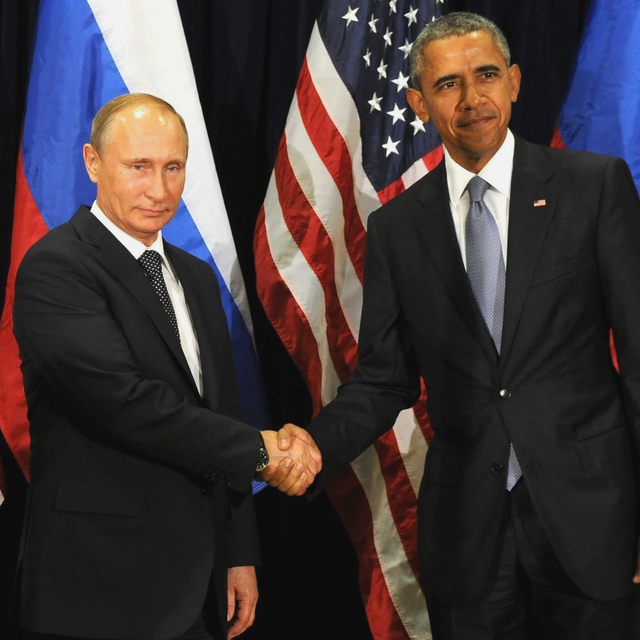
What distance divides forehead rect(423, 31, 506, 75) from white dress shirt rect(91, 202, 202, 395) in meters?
0.77

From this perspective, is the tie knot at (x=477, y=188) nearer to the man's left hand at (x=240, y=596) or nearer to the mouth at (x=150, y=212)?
the mouth at (x=150, y=212)

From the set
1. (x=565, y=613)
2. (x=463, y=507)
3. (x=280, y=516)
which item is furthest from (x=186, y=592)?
(x=280, y=516)

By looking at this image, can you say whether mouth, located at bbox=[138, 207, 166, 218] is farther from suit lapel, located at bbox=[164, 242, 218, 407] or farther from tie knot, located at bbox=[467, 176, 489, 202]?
tie knot, located at bbox=[467, 176, 489, 202]

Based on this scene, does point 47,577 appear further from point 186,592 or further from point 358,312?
point 358,312

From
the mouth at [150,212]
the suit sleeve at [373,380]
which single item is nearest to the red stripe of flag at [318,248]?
the suit sleeve at [373,380]

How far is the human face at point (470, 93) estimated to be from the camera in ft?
6.88

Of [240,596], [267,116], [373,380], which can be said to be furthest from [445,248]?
[267,116]

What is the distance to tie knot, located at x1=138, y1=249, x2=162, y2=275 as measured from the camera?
79.0 inches

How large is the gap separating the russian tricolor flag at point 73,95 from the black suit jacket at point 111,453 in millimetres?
591

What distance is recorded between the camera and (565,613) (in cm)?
195

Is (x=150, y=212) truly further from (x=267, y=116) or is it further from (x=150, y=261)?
(x=267, y=116)

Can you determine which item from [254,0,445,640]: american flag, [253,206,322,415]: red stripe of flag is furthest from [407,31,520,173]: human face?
[253,206,322,415]: red stripe of flag

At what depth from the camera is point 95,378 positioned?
1818mm

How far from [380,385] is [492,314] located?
0.40m
